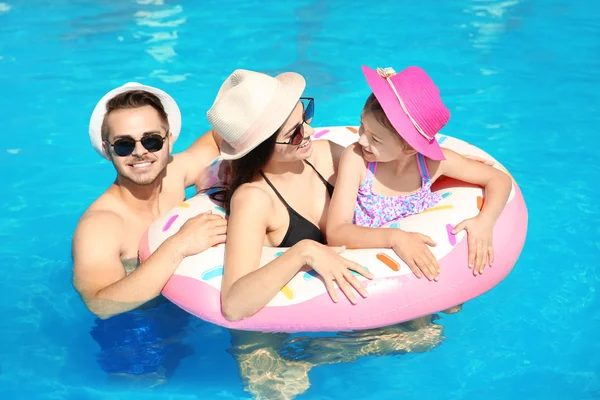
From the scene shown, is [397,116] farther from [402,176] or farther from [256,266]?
[256,266]

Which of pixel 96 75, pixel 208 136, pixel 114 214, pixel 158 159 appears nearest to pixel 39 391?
pixel 114 214

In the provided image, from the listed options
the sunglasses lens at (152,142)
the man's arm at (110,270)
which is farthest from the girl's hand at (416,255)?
the sunglasses lens at (152,142)

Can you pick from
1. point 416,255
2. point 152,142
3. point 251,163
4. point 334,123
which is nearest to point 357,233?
point 416,255

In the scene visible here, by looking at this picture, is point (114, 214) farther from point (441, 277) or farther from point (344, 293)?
point (441, 277)

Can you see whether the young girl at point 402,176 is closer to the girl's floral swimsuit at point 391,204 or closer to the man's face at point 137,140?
the girl's floral swimsuit at point 391,204

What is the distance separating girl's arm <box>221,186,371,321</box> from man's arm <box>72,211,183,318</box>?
1.22 feet

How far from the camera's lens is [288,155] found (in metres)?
3.61

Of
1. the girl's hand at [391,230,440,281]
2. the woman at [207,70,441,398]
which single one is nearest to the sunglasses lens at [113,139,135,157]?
the woman at [207,70,441,398]

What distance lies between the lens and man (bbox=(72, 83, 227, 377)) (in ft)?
12.0

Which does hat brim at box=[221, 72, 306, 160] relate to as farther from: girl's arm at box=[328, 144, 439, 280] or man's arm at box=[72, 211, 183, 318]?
man's arm at box=[72, 211, 183, 318]

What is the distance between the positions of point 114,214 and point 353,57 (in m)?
4.84

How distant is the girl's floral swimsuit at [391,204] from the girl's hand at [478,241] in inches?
12.8

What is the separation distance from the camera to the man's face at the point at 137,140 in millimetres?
3848

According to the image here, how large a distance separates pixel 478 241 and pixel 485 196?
318 millimetres
